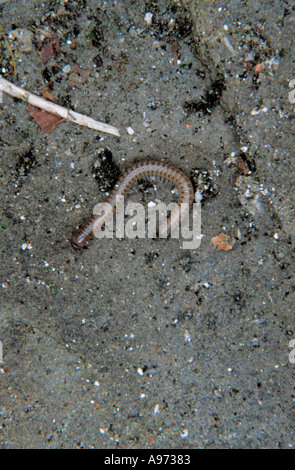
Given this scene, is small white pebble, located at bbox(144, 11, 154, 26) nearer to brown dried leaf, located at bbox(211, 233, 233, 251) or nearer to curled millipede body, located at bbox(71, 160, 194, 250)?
curled millipede body, located at bbox(71, 160, 194, 250)

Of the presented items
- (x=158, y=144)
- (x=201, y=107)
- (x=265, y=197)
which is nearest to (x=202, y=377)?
(x=265, y=197)

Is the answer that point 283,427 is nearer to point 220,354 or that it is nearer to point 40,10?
point 220,354

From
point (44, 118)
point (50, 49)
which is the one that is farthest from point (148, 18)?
point (44, 118)

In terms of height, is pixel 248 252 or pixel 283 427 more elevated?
pixel 248 252

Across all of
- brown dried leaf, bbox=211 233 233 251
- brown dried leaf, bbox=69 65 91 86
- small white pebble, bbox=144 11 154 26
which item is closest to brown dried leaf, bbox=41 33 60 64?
brown dried leaf, bbox=69 65 91 86

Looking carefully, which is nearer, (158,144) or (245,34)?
(245,34)

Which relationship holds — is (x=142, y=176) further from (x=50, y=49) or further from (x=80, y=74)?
(x=50, y=49)
